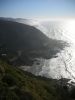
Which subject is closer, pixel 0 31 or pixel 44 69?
pixel 44 69

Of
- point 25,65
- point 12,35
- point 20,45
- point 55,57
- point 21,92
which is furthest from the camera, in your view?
point 12,35

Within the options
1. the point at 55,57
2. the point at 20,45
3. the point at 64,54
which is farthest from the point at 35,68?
the point at 20,45

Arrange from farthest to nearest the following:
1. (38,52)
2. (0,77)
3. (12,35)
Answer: (12,35), (38,52), (0,77)

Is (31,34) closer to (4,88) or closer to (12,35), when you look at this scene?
(12,35)

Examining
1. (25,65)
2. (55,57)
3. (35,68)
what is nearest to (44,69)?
(35,68)

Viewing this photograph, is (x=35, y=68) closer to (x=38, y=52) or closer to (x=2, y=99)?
(x=38, y=52)

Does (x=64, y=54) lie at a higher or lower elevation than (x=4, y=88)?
lower
